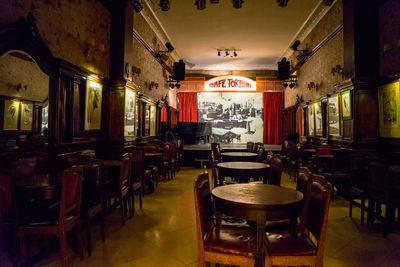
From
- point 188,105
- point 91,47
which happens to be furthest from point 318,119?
point 188,105

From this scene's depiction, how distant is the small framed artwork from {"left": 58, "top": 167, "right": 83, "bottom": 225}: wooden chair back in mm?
5102

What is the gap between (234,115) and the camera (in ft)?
42.4

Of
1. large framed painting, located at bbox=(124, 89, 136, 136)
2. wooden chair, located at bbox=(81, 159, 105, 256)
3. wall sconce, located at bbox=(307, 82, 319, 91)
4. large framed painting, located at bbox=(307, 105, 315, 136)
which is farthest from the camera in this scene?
large framed painting, located at bbox=(307, 105, 315, 136)

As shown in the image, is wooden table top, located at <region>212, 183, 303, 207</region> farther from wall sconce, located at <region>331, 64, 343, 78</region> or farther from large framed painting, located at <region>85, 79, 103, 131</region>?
wall sconce, located at <region>331, 64, 343, 78</region>

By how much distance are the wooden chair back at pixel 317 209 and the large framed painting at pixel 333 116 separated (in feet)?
15.3

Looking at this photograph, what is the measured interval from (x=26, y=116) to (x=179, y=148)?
5369mm

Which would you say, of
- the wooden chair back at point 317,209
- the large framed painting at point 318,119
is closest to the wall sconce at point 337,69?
the large framed painting at point 318,119

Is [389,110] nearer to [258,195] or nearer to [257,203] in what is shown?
[258,195]

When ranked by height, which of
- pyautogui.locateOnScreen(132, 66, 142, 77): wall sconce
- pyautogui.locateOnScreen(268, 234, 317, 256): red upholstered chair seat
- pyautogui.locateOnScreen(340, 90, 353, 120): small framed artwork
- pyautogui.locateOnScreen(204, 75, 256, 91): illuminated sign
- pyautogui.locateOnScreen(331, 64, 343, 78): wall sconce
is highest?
pyautogui.locateOnScreen(204, 75, 256, 91): illuminated sign

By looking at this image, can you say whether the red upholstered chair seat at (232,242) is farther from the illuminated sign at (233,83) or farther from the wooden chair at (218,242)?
the illuminated sign at (233,83)

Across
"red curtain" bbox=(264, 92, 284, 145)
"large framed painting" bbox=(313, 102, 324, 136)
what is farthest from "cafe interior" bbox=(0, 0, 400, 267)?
"red curtain" bbox=(264, 92, 284, 145)

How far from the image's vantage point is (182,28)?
8.75 meters

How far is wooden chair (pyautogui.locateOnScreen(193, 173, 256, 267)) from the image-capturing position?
6.23ft

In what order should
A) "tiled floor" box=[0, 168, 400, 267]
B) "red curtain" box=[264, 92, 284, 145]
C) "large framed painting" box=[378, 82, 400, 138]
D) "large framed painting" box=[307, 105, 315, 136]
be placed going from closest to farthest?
"tiled floor" box=[0, 168, 400, 267]
"large framed painting" box=[378, 82, 400, 138]
"large framed painting" box=[307, 105, 315, 136]
"red curtain" box=[264, 92, 284, 145]
